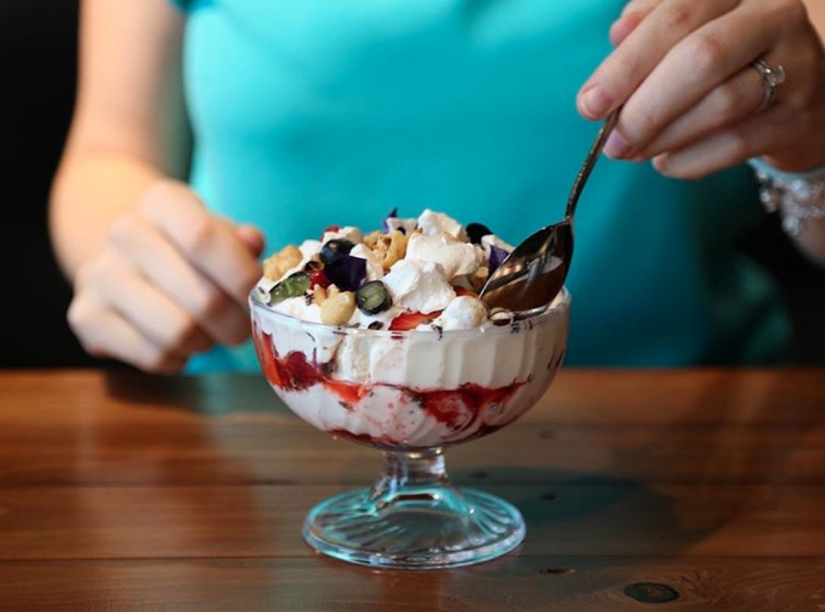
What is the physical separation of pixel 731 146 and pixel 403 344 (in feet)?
1.35

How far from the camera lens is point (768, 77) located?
96 centimetres

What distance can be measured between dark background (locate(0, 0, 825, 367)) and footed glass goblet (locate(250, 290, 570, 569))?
147 cm

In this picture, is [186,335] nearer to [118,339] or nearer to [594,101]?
[118,339]

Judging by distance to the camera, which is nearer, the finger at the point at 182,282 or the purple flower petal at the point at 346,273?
the purple flower petal at the point at 346,273

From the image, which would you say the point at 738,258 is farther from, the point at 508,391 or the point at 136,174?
the point at 508,391

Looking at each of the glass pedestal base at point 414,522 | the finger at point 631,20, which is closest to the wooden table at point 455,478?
the glass pedestal base at point 414,522

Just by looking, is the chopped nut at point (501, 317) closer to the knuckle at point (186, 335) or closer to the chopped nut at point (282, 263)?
the chopped nut at point (282, 263)

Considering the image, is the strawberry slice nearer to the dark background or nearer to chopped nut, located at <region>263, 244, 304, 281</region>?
chopped nut, located at <region>263, 244, 304, 281</region>

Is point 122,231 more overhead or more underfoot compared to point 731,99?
more underfoot

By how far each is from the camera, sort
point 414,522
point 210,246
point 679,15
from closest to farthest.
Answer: point 414,522, point 679,15, point 210,246

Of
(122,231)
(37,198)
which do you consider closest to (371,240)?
(122,231)

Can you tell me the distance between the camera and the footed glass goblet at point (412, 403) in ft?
2.38

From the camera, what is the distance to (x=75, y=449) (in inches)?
39.0

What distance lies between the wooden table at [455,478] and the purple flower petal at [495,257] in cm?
18
